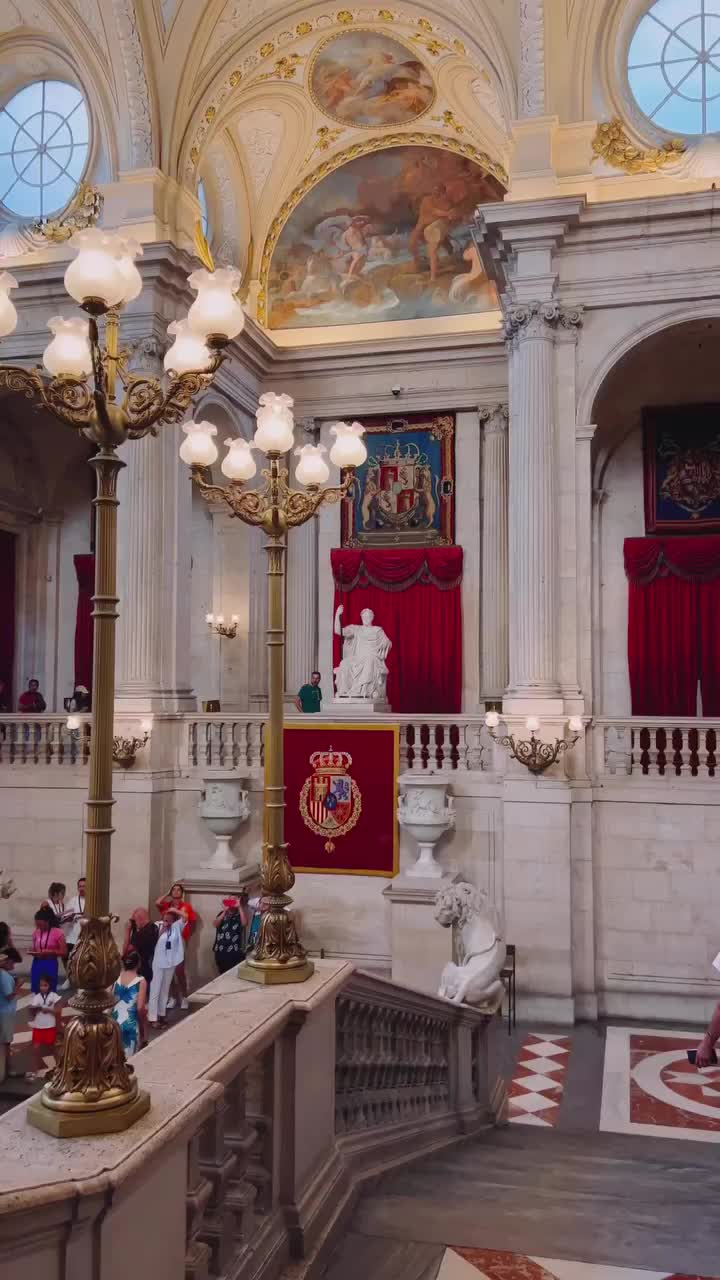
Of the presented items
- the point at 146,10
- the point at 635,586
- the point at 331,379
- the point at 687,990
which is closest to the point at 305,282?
the point at 331,379

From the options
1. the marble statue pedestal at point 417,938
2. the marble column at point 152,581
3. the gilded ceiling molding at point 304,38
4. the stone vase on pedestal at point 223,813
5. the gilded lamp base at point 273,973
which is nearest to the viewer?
the gilded lamp base at point 273,973

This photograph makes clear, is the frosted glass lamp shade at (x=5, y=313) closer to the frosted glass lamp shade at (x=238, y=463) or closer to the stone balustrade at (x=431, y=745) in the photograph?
the frosted glass lamp shade at (x=238, y=463)

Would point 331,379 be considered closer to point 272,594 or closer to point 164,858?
point 164,858

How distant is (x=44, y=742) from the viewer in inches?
577

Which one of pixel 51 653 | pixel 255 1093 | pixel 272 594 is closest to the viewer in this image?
pixel 255 1093

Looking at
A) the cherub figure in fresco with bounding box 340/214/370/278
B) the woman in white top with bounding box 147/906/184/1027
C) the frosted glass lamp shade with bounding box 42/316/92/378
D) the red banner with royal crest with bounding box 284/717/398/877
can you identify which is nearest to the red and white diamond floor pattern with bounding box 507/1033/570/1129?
the red banner with royal crest with bounding box 284/717/398/877

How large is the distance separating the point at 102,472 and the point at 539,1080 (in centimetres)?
819

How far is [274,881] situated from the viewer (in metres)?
5.58

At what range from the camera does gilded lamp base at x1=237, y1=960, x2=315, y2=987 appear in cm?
510

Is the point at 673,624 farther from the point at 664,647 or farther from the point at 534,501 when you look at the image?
the point at 534,501

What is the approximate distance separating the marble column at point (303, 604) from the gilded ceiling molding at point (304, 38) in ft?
16.6

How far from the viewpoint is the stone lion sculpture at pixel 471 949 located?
27.2 ft

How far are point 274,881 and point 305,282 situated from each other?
15.3 m

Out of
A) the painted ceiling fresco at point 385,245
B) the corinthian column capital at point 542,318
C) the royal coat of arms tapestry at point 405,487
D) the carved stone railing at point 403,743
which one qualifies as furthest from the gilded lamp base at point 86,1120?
the painted ceiling fresco at point 385,245
